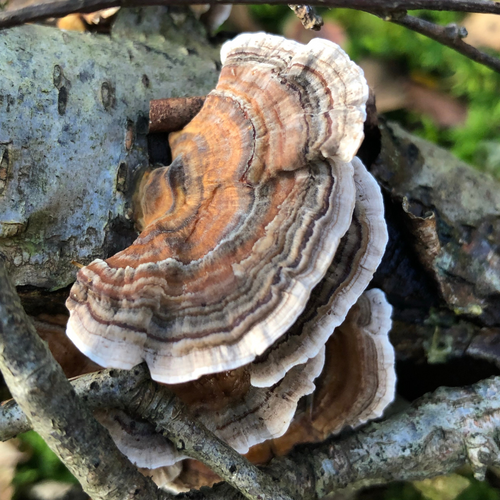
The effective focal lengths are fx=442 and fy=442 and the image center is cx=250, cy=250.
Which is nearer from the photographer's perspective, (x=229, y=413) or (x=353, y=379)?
(x=229, y=413)

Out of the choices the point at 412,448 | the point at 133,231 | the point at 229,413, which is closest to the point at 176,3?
the point at 133,231

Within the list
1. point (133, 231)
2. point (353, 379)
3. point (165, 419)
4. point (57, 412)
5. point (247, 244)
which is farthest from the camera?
point (353, 379)

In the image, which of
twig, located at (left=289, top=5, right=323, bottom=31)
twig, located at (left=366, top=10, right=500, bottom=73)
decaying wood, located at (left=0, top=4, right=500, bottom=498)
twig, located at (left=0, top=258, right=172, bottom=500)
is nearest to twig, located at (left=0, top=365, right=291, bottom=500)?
decaying wood, located at (left=0, top=4, right=500, bottom=498)

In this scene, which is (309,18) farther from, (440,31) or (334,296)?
(334,296)

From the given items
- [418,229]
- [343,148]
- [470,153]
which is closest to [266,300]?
[343,148]

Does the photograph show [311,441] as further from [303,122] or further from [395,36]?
[395,36]
